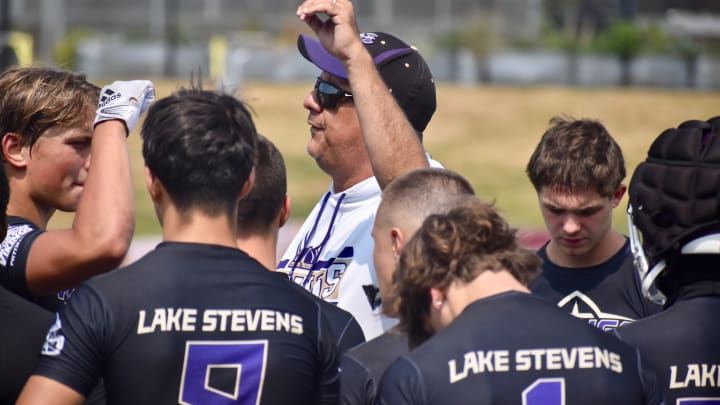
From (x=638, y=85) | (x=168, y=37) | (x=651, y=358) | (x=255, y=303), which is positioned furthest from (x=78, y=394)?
(x=168, y=37)

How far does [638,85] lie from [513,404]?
43.4 meters

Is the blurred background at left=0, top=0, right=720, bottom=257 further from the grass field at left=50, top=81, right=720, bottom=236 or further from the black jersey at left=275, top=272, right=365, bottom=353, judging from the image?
the black jersey at left=275, top=272, right=365, bottom=353

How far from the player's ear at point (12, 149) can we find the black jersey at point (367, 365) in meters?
1.58

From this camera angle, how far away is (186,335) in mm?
3002

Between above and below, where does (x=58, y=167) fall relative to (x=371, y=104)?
below

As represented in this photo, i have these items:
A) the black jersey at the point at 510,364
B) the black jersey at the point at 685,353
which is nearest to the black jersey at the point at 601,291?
the black jersey at the point at 685,353

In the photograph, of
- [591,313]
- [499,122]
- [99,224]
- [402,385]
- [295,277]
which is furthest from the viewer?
[499,122]

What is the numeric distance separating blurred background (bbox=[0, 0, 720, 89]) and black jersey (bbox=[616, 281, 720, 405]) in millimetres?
28766

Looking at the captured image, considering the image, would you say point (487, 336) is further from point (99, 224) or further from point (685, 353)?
point (99, 224)

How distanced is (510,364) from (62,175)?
1993mm

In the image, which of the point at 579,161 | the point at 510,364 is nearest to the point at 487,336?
the point at 510,364

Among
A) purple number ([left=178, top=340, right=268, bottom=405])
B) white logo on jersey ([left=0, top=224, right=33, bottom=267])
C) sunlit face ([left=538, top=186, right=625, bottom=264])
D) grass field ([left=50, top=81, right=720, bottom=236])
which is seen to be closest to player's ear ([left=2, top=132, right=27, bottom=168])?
white logo on jersey ([left=0, top=224, right=33, bottom=267])

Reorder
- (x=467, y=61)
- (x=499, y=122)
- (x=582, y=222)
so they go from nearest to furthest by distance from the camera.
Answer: (x=582, y=222) → (x=499, y=122) → (x=467, y=61)

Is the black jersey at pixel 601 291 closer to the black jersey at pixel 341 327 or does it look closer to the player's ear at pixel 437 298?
the black jersey at pixel 341 327
